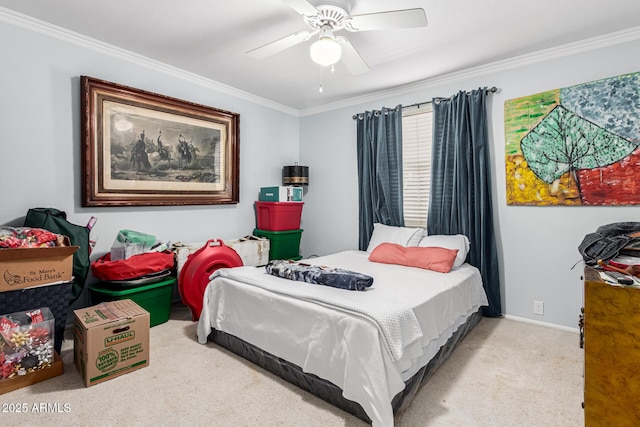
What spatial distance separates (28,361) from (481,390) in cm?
276

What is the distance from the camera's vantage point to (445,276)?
8.70 feet

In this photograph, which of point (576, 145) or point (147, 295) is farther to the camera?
point (147, 295)

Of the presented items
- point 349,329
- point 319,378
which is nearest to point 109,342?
point 319,378

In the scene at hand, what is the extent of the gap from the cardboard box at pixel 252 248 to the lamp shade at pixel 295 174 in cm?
93

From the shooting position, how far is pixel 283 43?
2275 millimetres

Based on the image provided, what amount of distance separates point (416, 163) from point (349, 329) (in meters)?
2.51

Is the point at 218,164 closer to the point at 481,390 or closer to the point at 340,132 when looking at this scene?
the point at 340,132

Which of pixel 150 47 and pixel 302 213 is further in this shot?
pixel 302 213

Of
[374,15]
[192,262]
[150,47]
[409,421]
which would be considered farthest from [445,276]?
[150,47]

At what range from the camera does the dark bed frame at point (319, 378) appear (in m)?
1.75

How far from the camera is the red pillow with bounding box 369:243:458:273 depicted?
284cm

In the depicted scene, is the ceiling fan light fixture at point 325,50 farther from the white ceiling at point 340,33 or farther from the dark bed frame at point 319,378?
the dark bed frame at point 319,378

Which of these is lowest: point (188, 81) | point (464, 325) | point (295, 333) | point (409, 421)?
point (409, 421)

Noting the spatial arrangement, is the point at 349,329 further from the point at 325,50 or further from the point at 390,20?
the point at 390,20
